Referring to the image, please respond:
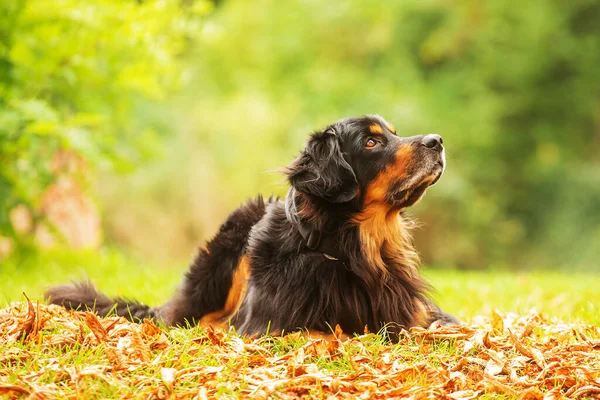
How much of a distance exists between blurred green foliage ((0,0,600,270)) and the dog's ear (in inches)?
361

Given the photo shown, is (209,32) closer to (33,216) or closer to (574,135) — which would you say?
(33,216)

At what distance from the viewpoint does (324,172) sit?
3.91 metres

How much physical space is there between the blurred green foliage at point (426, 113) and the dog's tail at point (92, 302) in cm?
841

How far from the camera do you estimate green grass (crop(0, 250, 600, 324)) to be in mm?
5473

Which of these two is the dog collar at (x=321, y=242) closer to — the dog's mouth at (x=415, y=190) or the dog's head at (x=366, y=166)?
the dog's head at (x=366, y=166)

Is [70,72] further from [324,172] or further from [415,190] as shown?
[415,190]

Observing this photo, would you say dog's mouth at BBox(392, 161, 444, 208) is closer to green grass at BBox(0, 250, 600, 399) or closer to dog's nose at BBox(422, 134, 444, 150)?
dog's nose at BBox(422, 134, 444, 150)

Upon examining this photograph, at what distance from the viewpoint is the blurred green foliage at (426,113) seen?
48.0ft

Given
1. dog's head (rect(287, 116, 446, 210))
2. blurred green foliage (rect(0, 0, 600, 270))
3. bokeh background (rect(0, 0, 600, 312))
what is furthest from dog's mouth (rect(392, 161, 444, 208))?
blurred green foliage (rect(0, 0, 600, 270))

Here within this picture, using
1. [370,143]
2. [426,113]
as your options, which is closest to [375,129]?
[370,143]

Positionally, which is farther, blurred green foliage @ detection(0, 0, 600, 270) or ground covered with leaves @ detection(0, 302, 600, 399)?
blurred green foliage @ detection(0, 0, 600, 270)

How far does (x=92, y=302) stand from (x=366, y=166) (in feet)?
6.78

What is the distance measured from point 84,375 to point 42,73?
183 inches

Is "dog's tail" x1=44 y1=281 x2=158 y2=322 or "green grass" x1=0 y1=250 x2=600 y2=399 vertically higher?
"green grass" x1=0 y1=250 x2=600 y2=399
